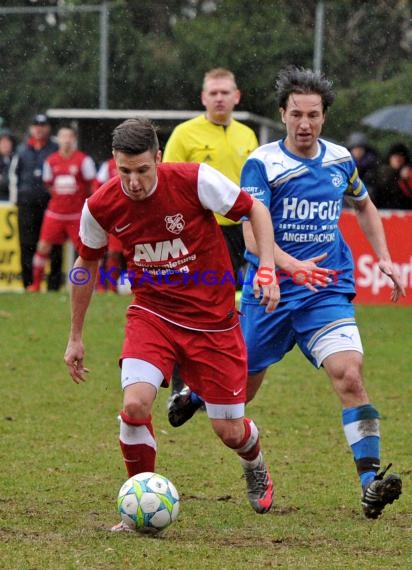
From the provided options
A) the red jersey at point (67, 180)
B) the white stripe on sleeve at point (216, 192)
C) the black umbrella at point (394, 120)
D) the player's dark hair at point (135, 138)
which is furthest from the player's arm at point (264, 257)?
the black umbrella at point (394, 120)

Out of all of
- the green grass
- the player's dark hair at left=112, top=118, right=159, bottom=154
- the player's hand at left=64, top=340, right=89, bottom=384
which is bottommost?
the green grass

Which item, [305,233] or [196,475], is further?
[196,475]

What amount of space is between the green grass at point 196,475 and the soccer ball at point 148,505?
7 cm

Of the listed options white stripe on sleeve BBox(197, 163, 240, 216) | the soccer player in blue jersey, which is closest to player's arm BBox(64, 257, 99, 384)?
white stripe on sleeve BBox(197, 163, 240, 216)

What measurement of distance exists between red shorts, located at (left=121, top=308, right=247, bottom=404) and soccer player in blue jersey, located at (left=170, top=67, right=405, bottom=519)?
21.2 inches

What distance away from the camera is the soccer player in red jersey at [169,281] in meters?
5.51

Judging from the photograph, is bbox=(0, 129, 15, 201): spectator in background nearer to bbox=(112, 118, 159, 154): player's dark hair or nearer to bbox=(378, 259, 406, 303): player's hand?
bbox=(378, 259, 406, 303): player's hand

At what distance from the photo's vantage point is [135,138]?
5352 mm

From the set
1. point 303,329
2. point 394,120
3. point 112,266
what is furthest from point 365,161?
point 303,329

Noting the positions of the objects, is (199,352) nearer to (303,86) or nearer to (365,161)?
(303,86)

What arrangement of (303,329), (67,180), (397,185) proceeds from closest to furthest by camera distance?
(303,329) → (67,180) → (397,185)

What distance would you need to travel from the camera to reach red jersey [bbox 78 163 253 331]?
5574 millimetres

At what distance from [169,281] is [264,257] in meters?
0.50

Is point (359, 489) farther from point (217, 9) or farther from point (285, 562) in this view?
point (217, 9)
